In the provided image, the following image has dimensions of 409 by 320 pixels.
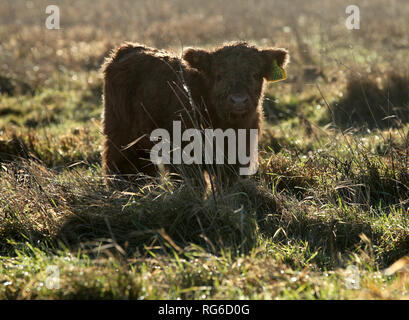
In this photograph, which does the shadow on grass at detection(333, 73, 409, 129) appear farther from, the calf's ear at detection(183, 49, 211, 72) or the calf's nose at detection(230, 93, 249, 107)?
the calf's nose at detection(230, 93, 249, 107)

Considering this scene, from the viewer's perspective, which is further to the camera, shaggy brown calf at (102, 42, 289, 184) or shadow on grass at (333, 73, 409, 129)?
shadow on grass at (333, 73, 409, 129)

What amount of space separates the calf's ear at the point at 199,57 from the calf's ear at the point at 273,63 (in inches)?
22.7

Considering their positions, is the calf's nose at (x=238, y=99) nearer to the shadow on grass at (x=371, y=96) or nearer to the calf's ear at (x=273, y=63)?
the calf's ear at (x=273, y=63)

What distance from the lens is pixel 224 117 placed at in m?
5.25

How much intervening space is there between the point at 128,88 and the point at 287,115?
12.3ft

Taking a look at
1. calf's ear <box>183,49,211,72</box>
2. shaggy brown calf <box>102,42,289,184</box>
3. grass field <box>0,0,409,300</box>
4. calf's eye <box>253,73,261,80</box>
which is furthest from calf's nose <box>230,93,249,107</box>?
grass field <box>0,0,409,300</box>

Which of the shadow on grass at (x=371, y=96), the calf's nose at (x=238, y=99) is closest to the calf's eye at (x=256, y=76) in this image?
the calf's nose at (x=238, y=99)

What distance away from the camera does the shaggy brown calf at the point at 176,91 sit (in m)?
5.20

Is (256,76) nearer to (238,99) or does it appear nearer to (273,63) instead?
(273,63)

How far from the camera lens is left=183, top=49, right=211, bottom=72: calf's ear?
5441 millimetres

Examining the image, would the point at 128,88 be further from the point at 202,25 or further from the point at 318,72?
the point at 202,25

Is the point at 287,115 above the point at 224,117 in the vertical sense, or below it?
below

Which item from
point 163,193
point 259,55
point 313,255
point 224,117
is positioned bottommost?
point 313,255

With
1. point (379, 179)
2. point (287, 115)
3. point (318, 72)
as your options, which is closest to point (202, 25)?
point (318, 72)
